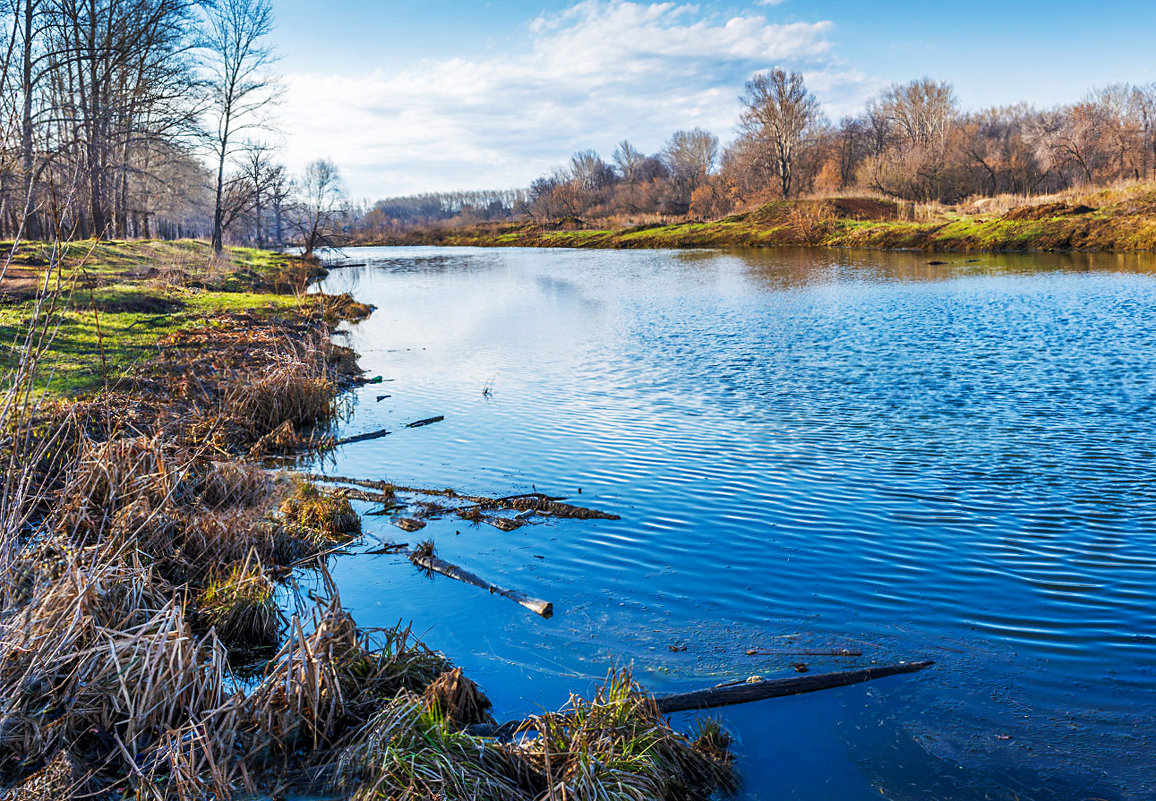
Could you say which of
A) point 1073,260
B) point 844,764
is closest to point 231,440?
point 844,764

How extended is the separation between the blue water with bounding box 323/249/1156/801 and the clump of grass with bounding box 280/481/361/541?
34cm

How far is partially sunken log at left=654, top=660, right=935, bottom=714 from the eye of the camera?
5.56 metres

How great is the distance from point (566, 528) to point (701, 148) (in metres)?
110

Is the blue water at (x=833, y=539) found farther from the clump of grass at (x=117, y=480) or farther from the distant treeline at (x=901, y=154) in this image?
the distant treeline at (x=901, y=154)

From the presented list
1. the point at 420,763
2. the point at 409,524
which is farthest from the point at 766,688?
the point at 409,524

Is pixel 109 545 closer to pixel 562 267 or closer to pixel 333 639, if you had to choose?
pixel 333 639

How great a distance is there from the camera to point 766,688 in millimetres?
5715

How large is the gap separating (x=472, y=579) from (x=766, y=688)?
320cm

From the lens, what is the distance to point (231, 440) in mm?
12594

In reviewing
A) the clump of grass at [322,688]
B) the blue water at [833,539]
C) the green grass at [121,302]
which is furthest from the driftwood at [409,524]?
the green grass at [121,302]

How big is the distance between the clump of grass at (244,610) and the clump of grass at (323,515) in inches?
76.8

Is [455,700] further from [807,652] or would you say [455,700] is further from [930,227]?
[930,227]

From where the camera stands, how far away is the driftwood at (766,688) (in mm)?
5559

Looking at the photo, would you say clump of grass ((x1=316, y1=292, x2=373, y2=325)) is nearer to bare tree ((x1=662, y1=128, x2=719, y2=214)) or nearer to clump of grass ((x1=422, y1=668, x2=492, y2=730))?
clump of grass ((x1=422, y1=668, x2=492, y2=730))
